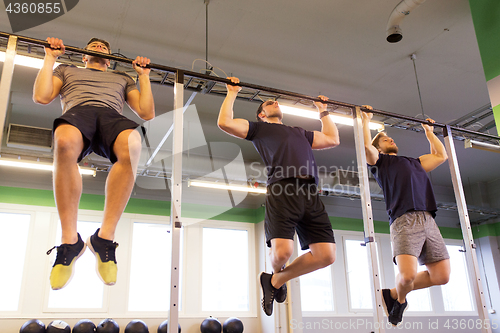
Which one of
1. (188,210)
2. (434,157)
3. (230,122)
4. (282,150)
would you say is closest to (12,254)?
(188,210)

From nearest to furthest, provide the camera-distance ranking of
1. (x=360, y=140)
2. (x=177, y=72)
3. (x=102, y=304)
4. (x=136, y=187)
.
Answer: (x=177, y=72), (x=360, y=140), (x=102, y=304), (x=136, y=187)

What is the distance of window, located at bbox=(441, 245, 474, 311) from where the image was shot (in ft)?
37.3

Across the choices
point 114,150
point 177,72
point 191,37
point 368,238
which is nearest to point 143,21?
point 191,37

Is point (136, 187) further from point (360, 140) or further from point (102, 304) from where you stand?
point (360, 140)

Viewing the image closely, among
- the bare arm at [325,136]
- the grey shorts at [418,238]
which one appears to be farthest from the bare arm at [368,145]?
the grey shorts at [418,238]

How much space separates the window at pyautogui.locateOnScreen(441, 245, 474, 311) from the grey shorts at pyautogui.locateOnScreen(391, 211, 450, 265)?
8863mm

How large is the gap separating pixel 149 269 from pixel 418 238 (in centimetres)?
677

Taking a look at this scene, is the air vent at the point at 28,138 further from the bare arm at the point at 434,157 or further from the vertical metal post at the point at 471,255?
the vertical metal post at the point at 471,255

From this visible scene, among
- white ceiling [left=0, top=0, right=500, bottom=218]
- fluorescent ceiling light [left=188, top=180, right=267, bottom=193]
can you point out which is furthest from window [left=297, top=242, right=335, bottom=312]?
white ceiling [left=0, top=0, right=500, bottom=218]

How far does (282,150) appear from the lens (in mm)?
3232

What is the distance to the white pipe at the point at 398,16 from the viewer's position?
14.4 feet

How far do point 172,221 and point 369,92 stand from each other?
5.01 metres

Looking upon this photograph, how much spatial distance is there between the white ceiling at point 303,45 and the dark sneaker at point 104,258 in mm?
3212

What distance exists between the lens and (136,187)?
31.1ft
